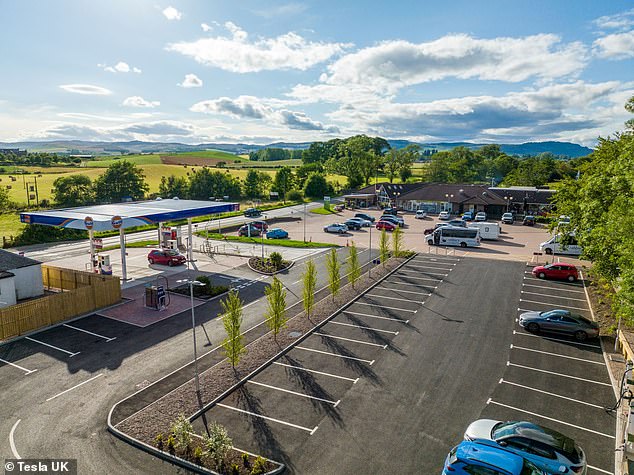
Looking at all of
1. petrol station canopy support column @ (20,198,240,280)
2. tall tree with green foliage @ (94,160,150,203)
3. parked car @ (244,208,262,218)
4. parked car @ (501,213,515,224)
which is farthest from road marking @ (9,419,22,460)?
tall tree with green foliage @ (94,160,150,203)

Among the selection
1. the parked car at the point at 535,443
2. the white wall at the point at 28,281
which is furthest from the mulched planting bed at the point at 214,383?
the white wall at the point at 28,281

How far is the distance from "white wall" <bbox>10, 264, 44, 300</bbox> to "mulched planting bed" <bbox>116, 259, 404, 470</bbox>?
600 inches

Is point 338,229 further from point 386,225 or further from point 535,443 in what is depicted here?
point 535,443

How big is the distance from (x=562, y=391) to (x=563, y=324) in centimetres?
593

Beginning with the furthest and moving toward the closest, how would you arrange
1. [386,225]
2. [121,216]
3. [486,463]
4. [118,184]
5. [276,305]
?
1. [118,184]
2. [386,225]
3. [121,216]
4. [276,305]
5. [486,463]

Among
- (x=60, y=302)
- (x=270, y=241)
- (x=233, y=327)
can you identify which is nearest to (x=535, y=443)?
(x=233, y=327)

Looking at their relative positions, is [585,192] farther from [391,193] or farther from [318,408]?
[391,193]

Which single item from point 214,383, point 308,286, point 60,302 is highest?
point 308,286

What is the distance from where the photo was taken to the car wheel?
2125 cm

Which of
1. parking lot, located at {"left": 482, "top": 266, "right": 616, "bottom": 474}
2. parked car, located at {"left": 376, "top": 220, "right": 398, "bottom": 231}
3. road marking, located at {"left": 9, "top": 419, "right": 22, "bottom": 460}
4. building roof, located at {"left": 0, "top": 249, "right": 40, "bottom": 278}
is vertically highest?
building roof, located at {"left": 0, "top": 249, "right": 40, "bottom": 278}

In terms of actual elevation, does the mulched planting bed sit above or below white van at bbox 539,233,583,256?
below

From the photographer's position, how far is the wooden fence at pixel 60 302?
2164cm

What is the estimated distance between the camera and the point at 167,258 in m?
37.0

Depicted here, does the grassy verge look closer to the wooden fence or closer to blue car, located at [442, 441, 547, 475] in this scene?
the wooden fence
